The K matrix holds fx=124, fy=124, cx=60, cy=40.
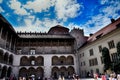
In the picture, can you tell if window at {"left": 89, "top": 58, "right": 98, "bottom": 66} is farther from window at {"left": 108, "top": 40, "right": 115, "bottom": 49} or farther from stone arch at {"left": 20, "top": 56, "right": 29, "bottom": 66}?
stone arch at {"left": 20, "top": 56, "right": 29, "bottom": 66}

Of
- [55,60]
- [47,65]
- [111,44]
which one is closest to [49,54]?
[55,60]

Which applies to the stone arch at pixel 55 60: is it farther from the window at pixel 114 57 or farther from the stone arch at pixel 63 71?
the window at pixel 114 57

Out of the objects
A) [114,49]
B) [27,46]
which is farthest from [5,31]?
[114,49]

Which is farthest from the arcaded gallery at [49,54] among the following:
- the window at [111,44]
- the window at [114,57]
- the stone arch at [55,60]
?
the window at [114,57]

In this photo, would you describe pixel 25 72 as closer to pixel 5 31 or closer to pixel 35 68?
pixel 35 68

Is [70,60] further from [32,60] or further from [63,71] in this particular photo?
[32,60]

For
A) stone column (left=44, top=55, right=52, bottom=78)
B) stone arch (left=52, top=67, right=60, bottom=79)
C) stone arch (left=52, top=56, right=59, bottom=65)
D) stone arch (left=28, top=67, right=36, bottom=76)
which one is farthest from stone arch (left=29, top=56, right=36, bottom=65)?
stone arch (left=52, top=67, right=60, bottom=79)

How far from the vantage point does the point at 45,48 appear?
39.4 metres

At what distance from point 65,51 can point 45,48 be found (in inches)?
255

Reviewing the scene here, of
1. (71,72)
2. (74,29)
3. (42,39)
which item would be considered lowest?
(71,72)

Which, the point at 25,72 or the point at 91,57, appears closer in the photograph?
the point at 91,57

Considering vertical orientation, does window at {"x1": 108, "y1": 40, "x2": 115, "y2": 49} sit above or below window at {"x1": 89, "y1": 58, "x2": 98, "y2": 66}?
above

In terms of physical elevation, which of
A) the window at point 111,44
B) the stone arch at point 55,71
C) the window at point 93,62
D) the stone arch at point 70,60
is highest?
the window at point 111,44

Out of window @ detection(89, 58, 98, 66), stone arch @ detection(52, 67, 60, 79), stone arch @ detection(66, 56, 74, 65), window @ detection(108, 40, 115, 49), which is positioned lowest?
stone arch @ detection(52, 67, 60, 79)
